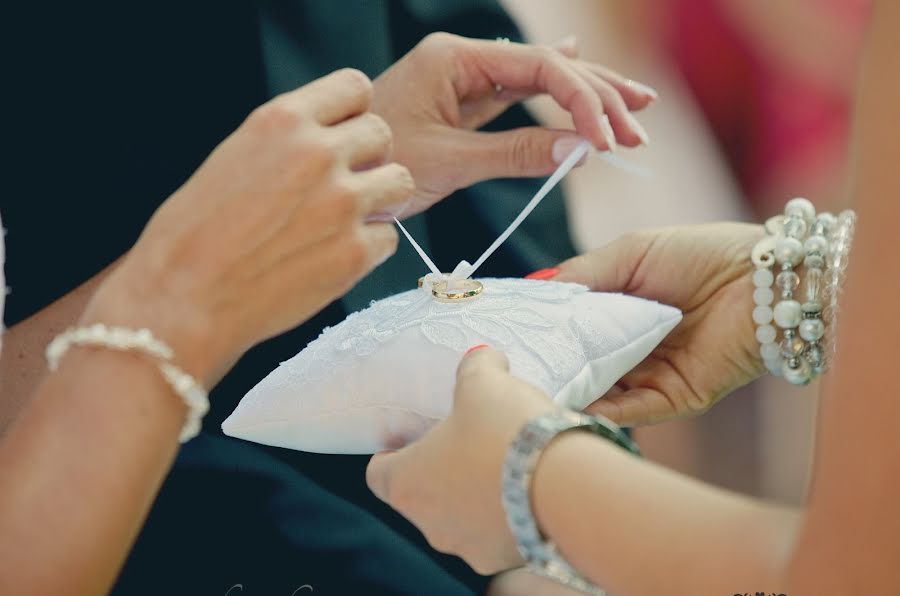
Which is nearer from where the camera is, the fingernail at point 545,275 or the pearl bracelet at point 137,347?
the pearl bracelet at point 137,347

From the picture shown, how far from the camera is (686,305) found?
3.27 feet

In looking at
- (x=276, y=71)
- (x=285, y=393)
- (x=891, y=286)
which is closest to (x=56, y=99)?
(x=276, y=71)

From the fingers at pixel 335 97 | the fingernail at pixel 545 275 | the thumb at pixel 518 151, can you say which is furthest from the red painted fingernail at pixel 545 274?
the fingers at pixel 335 97

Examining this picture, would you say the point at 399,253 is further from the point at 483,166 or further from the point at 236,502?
the point at 236,502

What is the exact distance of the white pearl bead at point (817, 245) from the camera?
0.88 meters

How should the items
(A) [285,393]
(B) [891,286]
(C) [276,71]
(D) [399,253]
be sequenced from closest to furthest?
1. (B) [891,286]
2. (A) [285,393]
3. (C) [276,71]
4. (D) [399,253]

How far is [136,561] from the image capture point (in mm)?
785

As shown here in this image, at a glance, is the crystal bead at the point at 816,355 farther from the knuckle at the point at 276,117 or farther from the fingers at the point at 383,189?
the knuckle at the point at 276,117

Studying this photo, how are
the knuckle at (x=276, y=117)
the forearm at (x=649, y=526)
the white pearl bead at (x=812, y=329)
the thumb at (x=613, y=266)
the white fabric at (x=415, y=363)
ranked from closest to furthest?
the forearm at (x=649, y=526), the knuckle at (x=276, y=117), the white fabric at (x=415, y=363), the white pearl bead at (x=812, y=329), the thumb at (x=613, y=266)

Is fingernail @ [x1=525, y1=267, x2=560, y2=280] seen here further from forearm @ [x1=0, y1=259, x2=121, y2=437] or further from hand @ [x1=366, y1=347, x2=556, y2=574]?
forearm @ [x1=0, y1=259, x2=121, y2=437]

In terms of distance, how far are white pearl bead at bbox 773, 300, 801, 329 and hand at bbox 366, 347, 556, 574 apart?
35 centimetres

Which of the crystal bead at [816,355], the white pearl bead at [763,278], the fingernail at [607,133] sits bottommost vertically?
the crystal bead at [816,355]

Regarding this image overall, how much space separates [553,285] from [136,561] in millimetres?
441

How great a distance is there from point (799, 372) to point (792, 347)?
0.03 meters
